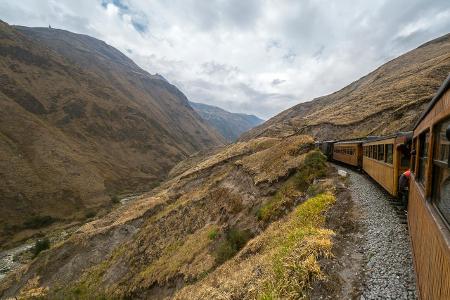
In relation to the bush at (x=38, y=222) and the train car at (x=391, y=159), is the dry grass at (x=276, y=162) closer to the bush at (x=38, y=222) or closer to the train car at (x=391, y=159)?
the train car at (x=391, y=159)

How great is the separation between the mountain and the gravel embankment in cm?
6328

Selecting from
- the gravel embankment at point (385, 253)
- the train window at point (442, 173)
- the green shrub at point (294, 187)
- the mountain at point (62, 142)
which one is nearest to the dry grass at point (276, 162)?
the green shrub at point (294, 187)

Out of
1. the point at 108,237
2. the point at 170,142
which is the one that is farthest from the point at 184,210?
the point at 170,142

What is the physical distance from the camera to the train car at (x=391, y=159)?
12.2 meters

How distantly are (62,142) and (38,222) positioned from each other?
135ft

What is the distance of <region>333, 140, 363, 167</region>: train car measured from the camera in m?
24.0

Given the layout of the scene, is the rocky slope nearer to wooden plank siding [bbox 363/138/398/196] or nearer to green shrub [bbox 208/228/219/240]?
green shrub [bbox 208/228/219/240]

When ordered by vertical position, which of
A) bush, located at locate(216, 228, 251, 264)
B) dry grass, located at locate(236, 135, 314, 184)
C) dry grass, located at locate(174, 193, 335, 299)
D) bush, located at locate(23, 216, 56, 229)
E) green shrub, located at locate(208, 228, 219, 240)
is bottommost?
bush, located at locate(23, 216, 56, 229)

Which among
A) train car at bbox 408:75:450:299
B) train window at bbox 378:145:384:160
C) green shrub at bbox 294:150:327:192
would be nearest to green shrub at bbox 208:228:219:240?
green shrub at bbox 294:150:327:192

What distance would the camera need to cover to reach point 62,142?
319 ft

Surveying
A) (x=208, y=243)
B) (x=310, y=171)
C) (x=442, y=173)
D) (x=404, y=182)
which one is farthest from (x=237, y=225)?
(x=442, y=173)

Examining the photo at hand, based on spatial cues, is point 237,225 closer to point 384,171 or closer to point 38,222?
point 384,171

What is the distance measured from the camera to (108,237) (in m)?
31.8

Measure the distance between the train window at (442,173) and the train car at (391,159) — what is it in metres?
6.67
